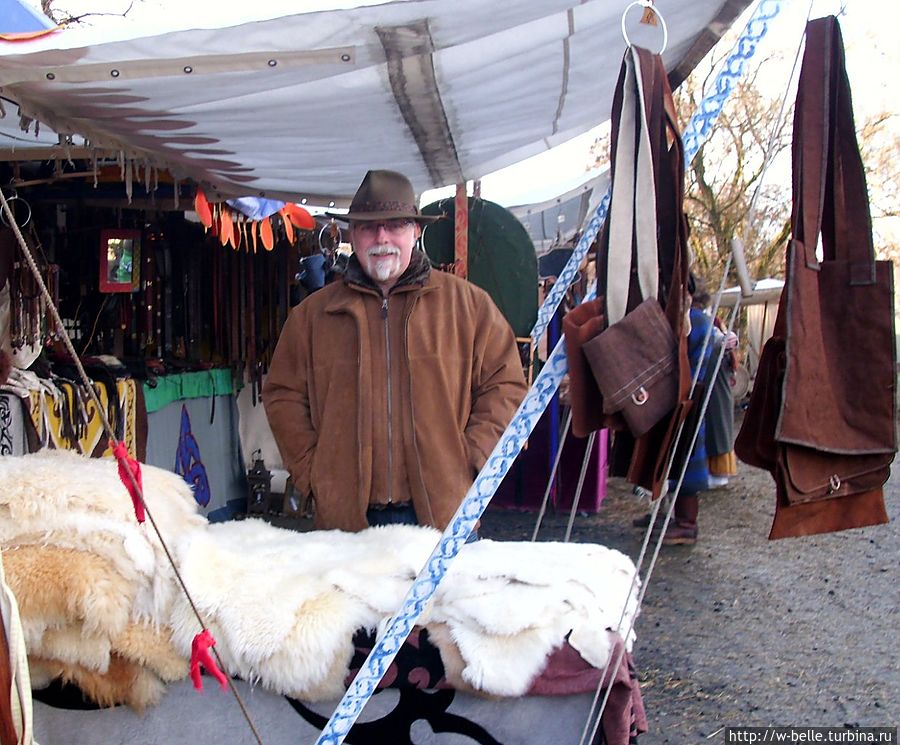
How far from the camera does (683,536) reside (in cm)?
542

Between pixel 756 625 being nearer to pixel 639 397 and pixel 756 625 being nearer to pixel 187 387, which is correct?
pixel 639 397

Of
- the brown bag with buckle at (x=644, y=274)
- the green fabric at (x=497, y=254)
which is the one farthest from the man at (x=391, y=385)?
the green fabric at (x=497, y=254)

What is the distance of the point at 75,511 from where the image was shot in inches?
72.6

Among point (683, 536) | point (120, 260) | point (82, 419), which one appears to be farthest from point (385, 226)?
point (683, 536)

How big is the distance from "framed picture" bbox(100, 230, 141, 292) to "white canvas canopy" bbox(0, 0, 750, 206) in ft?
4.07

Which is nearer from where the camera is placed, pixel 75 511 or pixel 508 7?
pixel 508 7

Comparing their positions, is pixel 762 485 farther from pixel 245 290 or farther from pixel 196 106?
pixel 196 106

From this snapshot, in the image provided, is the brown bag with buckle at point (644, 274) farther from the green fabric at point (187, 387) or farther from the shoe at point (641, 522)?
the shoe at point (641, 522)

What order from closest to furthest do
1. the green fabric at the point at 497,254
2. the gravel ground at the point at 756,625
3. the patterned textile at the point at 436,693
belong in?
the patterned textile at the point at 436,693 → the gravel ground at the point at 756,625 → the green fabric at the point at 497,254

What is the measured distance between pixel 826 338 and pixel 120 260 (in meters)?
4.24

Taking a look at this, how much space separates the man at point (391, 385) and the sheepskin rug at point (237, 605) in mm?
645

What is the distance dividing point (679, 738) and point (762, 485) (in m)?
5.08

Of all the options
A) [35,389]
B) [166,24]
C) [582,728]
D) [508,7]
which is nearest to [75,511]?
[166,24]

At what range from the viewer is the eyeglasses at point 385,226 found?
2580 mm
